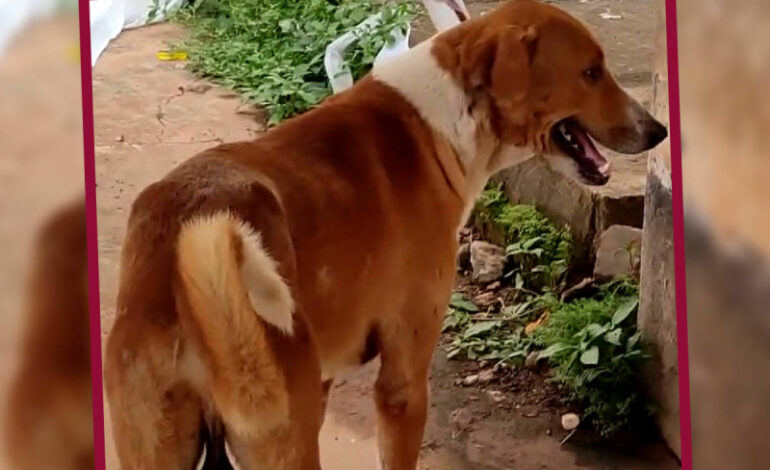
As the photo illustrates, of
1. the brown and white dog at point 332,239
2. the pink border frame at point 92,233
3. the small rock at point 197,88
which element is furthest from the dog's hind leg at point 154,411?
the small rock at point 197,88

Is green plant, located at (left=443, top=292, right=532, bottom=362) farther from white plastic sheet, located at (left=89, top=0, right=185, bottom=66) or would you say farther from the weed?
white plastic sheet, located at (left=89, top=0, right=185, bottom=66)

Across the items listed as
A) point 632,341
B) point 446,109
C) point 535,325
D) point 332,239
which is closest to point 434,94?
point 446,109

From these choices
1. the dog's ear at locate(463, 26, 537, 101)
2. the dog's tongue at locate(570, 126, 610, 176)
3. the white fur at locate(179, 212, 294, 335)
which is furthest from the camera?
the dog's tongue at locate(570, 126, 610, 176)

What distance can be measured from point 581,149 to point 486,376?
33cm

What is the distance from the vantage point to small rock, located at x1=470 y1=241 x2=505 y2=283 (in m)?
1.48

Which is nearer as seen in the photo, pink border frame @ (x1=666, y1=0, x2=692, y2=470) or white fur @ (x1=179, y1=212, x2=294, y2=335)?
white fur @ (x1=179, y1=212, x2=294, y2=335)

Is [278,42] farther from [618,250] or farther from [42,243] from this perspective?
[618,250]

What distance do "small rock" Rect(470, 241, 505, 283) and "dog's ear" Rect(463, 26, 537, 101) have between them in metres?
0.28

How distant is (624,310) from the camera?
1528 millimetres

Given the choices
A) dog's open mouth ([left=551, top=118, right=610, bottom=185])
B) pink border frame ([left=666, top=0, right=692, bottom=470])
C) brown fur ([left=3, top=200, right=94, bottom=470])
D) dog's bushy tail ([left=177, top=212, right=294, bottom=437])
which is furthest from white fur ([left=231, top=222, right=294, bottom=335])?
pink border frame ([left=666, top=0, right=692, bottom=470])

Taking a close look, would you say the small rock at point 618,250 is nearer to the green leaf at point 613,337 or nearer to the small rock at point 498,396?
the green leaf at point 613,337

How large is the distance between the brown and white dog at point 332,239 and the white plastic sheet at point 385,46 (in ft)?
0.24

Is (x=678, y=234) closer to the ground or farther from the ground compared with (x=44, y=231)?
closer to the ground

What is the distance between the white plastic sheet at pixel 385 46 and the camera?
138cm
